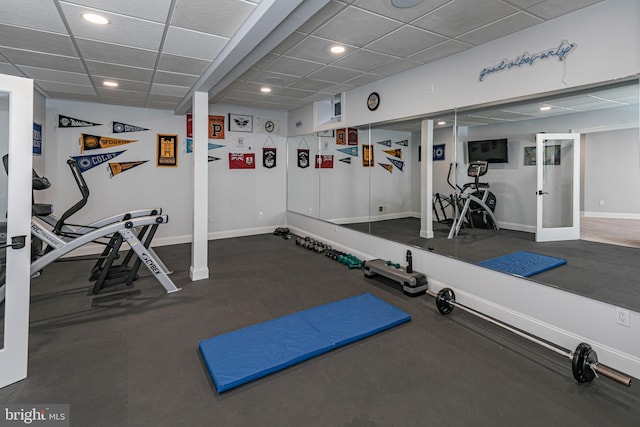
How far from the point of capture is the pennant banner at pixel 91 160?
219 inches

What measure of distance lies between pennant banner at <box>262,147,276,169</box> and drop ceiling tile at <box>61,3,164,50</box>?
410cm

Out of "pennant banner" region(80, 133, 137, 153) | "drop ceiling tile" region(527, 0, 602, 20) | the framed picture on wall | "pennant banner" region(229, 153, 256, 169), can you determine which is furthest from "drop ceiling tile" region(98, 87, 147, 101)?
"drop ceiling tile" region(527, 0, 602, 20)

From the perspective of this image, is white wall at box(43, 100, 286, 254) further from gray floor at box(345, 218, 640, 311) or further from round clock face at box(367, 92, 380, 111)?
gray floor at box(345, 218, 640, 311)

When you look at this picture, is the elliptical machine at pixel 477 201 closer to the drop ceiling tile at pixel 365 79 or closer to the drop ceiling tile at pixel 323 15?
the drop ceiling tile at pixel 365 79

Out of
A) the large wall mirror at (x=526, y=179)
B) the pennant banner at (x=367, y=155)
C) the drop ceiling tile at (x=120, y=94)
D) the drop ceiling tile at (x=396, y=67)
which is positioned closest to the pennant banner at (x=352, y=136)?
the large wall mirror at (x=526, y=179)

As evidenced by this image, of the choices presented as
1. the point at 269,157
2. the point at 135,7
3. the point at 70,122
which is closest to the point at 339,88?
the point at 269,157

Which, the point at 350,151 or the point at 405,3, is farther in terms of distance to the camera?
the point at 350,151

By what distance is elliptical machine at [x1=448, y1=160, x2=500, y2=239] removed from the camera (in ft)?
12.2

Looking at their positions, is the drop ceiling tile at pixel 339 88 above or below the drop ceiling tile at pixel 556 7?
above

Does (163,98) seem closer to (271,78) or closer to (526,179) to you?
(271,78)

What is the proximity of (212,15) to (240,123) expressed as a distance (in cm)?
440

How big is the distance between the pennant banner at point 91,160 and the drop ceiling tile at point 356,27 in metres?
4.72

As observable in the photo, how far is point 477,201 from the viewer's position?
150 inches

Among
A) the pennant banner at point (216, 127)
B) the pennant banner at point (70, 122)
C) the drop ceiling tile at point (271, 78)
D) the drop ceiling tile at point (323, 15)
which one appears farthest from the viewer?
the pennant banner at point (216, 127)
